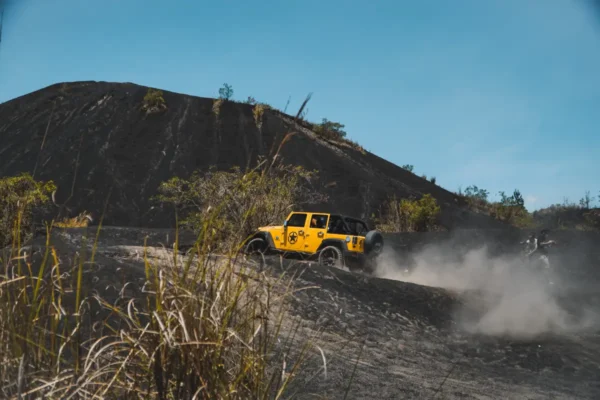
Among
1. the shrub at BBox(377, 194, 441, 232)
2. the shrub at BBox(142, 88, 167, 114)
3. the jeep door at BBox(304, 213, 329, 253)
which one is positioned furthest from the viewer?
the shrub at BBox(142, 88, 167, 114)

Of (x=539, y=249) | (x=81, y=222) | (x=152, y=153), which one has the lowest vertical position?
(x=81, y=222)

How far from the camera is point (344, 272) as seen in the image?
14734 mm

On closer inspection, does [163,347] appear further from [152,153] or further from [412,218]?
[152,153]

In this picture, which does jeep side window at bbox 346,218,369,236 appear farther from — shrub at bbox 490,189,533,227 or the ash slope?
shrub at bbox 490,189,533,227

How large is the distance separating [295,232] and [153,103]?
29105 millimetres

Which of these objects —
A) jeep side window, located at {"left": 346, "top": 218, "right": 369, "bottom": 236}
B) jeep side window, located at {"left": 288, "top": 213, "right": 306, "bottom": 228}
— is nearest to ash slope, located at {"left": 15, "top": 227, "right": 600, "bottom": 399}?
jeep side window, located at {"left": 346, "top": 218, "right": 369, "bottom": 236}

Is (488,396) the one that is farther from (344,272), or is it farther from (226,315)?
(344,272)

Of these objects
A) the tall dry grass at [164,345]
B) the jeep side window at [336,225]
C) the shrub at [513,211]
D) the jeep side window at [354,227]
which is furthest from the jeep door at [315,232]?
the shrub at [513,211]

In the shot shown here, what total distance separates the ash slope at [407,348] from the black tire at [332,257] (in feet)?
5.67

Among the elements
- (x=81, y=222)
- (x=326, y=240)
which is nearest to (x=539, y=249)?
(x=326, y=240)

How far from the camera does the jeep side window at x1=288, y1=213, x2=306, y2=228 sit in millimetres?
17438

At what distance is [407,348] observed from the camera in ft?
33.4

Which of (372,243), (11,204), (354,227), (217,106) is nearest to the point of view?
(372,243)

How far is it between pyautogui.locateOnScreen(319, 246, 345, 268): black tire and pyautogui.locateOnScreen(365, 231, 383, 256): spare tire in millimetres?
685
